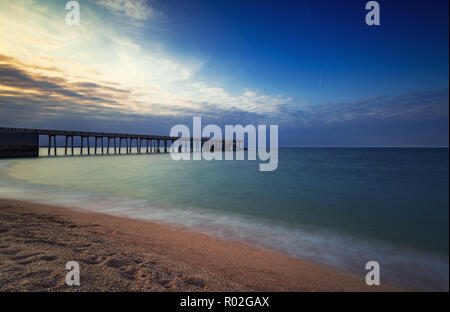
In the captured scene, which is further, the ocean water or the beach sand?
the ocean water

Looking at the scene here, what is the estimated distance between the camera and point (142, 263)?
3338 millimetres

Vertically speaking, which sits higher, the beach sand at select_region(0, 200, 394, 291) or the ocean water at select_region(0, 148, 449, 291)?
the beach sand at select_region(0, 200, 394, 291)

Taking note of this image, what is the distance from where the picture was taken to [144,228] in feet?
18.3

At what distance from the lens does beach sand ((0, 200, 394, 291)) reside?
2.77 meters

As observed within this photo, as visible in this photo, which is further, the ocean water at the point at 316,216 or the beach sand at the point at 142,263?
the ocean water at the point at 316,216

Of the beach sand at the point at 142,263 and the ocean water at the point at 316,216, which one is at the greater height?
the beach sand at the point at 142,263

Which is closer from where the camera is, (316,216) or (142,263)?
(142,263)

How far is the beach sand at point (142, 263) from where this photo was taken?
2.77 meters

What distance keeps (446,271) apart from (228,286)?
4.49 meters

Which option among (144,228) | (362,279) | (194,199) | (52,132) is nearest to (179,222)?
(144,228)

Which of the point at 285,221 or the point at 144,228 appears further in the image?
the point at 285,221

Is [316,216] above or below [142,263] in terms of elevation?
below
